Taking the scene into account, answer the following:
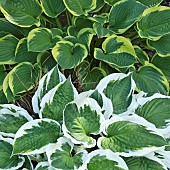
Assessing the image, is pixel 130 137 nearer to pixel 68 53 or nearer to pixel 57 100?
pixel 57 100

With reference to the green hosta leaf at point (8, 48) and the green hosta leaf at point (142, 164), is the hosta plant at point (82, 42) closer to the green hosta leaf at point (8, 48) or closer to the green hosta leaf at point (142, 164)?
the green hosta leaf at point (8, 48)

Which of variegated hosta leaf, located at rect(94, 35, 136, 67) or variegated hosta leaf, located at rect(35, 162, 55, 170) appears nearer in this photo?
variegated hosta leaf, located at rect(35, 162, 55, 170)

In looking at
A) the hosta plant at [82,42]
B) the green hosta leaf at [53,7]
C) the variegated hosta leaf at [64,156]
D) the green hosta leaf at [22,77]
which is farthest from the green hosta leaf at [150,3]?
the variegated hosta leaf at [64,156]

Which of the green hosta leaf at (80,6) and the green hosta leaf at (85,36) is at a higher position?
the green hosta leaf at (80,6)

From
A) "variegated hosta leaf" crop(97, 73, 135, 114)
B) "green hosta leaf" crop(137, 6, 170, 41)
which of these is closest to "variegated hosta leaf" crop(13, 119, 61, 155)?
"variegated hosta leaf" crop(97, 73, 135, 114)

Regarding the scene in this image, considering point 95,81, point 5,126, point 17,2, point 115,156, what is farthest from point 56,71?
point 17,2

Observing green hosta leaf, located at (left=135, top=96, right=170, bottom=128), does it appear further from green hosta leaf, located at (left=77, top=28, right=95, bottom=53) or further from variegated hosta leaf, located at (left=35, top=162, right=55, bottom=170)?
green hosta leaf, located at (left=77, top=28, right=95, bottom=53)

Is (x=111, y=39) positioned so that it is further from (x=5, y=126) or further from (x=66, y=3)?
(x=5, y=126)
